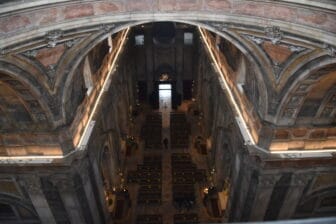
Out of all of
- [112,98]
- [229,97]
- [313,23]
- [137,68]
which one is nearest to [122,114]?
[112,98]

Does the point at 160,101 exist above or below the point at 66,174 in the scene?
above

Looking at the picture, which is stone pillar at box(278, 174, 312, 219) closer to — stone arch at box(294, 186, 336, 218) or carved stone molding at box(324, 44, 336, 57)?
stone arch at box(294, 186, 336, 218)

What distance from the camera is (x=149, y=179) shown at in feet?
98.3

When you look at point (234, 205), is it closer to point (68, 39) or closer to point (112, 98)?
point (112, 98)

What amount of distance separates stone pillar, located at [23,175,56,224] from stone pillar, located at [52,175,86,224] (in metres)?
1.12

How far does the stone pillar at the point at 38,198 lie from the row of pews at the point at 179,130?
15.7 m

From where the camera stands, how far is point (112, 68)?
85.3 feet

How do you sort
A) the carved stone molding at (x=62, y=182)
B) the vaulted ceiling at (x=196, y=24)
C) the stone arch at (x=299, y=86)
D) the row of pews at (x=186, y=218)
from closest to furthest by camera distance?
the vaulted ceiling at (x=196, y=24) < the stone arch at (x=299, y=86) < the carved stone molding at (x=62, y=182) < the row of pews at (x=186, y=218)

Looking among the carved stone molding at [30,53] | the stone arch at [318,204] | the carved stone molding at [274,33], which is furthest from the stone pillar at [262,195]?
the carved stone molding at [30,53]

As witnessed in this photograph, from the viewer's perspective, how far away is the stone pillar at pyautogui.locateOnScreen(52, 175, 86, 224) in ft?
61.0

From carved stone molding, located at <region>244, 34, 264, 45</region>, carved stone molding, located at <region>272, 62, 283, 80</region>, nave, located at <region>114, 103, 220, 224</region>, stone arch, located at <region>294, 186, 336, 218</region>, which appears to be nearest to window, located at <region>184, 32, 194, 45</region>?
nave, located at <region>114, 103, 220, 224</region>

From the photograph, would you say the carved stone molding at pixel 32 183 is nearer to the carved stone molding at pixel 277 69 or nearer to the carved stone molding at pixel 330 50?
the carved stone molding at pixel 277 69

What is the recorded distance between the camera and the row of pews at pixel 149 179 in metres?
28.2

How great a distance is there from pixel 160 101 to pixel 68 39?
26.5 m
